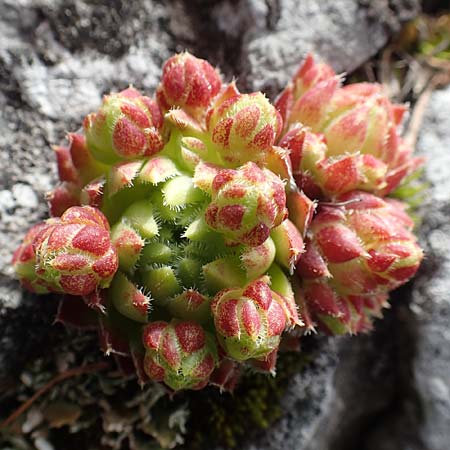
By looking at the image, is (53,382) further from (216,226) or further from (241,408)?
(216,226)

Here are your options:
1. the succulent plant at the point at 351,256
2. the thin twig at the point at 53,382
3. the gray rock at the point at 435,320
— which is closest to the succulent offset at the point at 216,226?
the succulent plant at the point at 351,256

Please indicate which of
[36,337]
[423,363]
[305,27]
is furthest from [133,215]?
[423,363]

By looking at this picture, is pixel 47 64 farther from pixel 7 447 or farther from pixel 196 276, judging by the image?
pixel 7 447

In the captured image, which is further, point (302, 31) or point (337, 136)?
point (302, 31)

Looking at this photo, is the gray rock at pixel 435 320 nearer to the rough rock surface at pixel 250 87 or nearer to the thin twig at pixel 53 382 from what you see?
the rough rock surface at pixel 250 87

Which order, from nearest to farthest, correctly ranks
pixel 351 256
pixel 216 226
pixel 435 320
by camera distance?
1. pixel 216 226
2. pixel 351 256
3. pixel 435 320

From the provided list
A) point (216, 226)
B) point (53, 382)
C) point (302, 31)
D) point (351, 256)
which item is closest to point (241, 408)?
point (53, 382)
